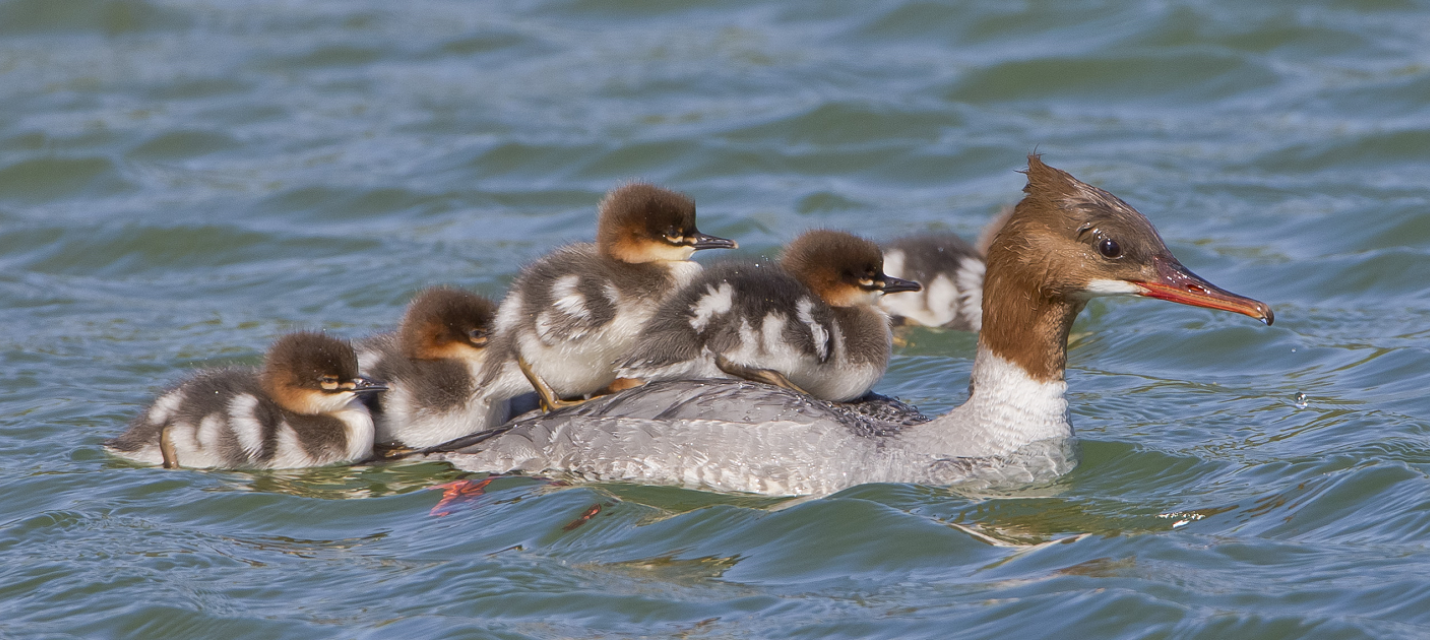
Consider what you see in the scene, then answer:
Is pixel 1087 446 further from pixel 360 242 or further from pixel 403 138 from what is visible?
pixel 403 138

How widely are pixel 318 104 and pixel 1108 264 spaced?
29.5ft

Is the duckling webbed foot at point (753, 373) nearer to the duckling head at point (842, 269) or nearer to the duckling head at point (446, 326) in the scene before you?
the duckling head at point (842, 269)

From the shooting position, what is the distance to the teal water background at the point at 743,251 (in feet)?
18.2

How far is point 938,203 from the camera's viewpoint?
1119 centimetres

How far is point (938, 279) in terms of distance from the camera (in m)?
8.89

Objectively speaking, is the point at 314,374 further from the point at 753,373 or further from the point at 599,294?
the point at 753,373

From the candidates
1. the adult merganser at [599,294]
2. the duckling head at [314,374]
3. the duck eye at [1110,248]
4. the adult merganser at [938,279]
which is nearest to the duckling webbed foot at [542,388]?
the adult merganser at [599,294]

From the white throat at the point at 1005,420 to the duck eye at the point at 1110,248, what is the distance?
0.58 meters

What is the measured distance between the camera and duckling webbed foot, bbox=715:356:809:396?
21.7 ft

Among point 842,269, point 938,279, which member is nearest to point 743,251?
point 938,279

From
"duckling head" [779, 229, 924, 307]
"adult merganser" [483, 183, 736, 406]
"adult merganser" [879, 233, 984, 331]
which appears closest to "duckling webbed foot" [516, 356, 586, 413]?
"adult merganser" [483, 183, 736, 406]

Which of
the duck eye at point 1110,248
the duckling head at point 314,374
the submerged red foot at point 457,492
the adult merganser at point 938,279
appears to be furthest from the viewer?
the adult merganser at point 938,279

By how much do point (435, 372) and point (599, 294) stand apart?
0.80 metres

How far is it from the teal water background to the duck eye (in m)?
0.92
